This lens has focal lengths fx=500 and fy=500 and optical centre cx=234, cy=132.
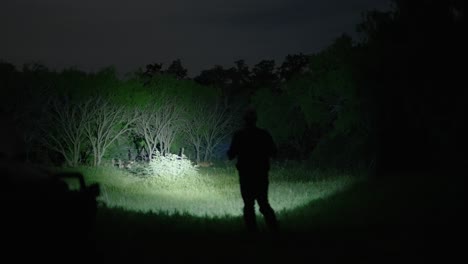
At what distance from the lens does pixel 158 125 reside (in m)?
31.3

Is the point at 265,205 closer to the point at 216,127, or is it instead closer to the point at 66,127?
the point at 66,127

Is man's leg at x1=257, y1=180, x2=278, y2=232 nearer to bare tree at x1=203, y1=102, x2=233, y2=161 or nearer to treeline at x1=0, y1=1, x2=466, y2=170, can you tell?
treeline at x1=0, y1=1, x2=466, y2=170

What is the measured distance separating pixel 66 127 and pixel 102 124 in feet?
6.37

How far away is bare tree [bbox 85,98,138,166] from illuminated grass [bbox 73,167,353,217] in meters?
3.24

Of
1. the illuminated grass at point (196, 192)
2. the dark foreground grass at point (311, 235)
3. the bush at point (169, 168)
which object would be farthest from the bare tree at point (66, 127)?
the dark foreground grass at point (311, 235)

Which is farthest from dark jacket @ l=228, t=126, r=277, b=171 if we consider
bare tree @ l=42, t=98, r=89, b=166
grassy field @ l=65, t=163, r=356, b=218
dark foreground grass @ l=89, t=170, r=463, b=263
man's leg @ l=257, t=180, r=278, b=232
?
bare tree @ l=42, t=98, r=89, b=166

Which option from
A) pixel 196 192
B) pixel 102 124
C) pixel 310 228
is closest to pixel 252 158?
pixel 310 228

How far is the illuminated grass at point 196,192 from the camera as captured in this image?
45.7 ft

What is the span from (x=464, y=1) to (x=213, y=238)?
36.5ft

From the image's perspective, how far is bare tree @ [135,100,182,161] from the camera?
99.8 feet

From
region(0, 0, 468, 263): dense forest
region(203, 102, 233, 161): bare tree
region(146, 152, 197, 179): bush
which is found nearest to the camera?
region(0, 0, 468, 263): dense forest

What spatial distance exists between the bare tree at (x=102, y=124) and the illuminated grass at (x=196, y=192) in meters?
3.24

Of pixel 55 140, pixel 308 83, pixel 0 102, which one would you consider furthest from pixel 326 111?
pixel 0 102

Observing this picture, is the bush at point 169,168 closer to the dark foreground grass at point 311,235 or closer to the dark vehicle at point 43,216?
the dark foreground grass at point 311,235
